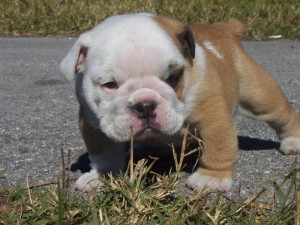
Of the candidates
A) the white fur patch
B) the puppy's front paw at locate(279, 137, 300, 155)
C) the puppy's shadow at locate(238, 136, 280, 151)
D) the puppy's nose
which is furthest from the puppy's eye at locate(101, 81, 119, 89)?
the puppy's front paw at locate(279, 137, 300, 155)

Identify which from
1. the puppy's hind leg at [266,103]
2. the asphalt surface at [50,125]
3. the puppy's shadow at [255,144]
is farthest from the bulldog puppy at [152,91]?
the puppy's shadow at [255,144]


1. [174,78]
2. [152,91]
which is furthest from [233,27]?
[152,91]

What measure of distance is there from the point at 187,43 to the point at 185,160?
78cm

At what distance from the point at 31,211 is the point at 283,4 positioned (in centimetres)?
759

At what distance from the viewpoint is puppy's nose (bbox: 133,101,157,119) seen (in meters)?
3.21

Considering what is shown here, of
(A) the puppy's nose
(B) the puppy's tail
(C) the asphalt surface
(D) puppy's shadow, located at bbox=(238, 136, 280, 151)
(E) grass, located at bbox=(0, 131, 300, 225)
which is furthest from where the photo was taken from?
(B) the puppy's tail

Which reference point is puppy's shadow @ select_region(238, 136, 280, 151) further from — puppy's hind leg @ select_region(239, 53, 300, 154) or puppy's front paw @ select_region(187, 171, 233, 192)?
puppy's front paw @ select_region(187, 171, 233, 192)

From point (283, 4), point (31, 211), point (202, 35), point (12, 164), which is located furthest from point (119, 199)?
point (283, 4)

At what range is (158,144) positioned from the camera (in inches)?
149

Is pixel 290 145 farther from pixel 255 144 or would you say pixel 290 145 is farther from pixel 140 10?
pixel 140 10

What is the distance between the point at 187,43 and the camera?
3549 mm

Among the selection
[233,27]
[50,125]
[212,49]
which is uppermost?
[212,49]

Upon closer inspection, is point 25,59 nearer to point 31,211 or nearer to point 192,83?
point 192,83

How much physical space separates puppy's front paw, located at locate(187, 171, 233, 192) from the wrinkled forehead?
1.82 ft
